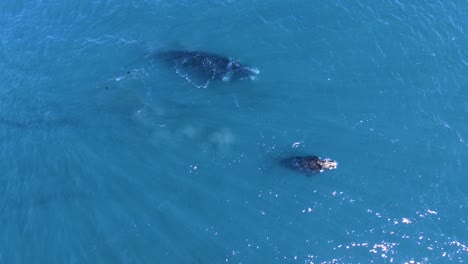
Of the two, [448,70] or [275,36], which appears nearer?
[448,70]

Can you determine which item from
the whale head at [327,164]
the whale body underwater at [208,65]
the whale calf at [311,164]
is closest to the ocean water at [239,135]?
the whale calf at [311,164]

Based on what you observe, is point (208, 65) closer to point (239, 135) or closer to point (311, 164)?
point (239, 135)

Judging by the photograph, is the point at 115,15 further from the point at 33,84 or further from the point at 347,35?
the point at 347,35

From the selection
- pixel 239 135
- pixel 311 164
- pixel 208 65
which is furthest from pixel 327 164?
pixel 208 65

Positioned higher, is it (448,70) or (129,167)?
(448,70)

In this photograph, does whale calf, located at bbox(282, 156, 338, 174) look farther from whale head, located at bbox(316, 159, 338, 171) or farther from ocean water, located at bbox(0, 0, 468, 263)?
ocean water, located at bbox(0, 0, 468, 263)

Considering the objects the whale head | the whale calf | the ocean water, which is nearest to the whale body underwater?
the ocean water

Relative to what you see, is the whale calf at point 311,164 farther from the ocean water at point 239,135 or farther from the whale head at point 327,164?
the ocean water at point 239,135

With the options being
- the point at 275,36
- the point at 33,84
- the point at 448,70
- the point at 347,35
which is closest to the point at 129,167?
the point at 33,84

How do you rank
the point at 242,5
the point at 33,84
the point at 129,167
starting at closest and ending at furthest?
the point at 129,167 < the point at 33,84 < the point at 242,5
